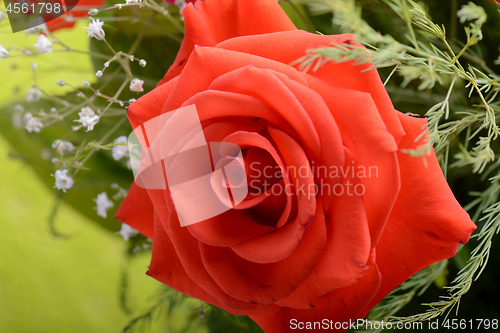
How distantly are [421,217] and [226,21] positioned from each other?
0.24 m

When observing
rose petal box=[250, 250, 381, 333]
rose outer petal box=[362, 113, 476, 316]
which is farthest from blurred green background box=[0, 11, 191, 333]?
rose outer petal box=[362, 113, 476, 316]

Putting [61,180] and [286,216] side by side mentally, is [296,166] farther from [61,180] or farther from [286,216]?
[61,180]

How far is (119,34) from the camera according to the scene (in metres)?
0.49

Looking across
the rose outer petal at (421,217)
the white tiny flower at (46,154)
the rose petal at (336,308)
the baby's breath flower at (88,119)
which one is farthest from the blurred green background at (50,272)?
the rose outer petal at (421,217)

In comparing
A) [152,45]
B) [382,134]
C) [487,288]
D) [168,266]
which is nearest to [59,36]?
[152,45]

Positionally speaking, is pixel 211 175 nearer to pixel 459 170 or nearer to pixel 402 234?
pixel 402 234

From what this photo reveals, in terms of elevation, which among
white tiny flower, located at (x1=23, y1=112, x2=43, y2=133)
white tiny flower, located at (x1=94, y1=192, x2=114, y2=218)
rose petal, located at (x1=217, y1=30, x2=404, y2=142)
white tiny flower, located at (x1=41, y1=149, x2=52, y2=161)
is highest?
rose petal, located at (x1=217, y1=30, x2=404, y2=142)

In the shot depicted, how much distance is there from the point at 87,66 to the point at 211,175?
0.42 meters

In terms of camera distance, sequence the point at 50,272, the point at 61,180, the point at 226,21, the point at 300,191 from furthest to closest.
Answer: the point at 50,272, the point at 61,180, the point at 226,21, the point at 300,191

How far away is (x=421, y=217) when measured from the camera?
26cm

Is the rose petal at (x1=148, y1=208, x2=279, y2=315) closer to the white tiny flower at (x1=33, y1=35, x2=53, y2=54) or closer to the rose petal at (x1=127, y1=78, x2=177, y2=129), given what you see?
the rose petal at (x1=127, y1=78, x2=177, y2=129)

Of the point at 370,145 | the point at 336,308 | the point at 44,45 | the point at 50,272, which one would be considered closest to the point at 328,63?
the point at 370,145

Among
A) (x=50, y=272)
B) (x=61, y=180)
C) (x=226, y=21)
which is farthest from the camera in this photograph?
(x=50, y=272)
